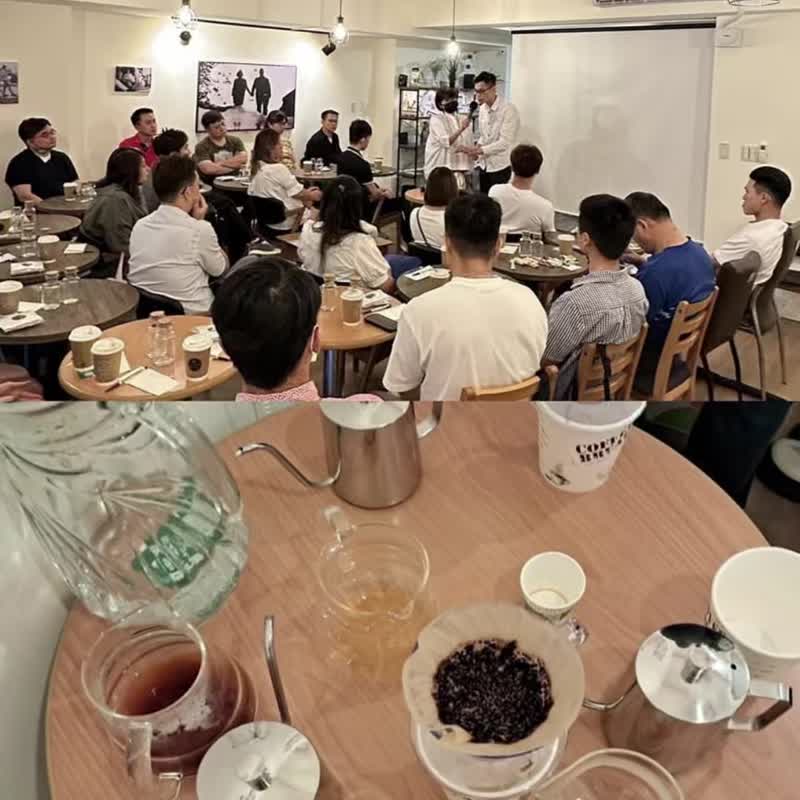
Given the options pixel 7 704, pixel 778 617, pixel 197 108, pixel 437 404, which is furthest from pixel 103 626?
pixel 197 108

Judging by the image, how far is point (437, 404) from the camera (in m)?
1.04

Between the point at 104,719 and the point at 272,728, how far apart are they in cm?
16

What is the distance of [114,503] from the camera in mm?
864

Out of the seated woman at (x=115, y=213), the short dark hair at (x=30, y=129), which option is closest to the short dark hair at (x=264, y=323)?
the seated woman at (x=115, y=213)

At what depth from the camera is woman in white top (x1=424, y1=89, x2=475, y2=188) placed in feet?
25.1

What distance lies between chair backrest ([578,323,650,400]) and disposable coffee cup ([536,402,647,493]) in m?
1.16

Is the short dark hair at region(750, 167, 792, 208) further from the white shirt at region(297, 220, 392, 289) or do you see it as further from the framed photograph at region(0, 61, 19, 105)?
the framed photograph at region(0, 61, 19, 105)

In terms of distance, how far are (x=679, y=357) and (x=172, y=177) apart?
2.35 meters

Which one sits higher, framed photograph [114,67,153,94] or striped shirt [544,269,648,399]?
framed photograph [114,67,153,94]

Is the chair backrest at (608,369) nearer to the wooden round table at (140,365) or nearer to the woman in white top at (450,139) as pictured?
the wooden round table at (140,365)

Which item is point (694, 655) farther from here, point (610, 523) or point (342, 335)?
point (342, 335)

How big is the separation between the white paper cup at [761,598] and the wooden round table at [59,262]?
3.33m

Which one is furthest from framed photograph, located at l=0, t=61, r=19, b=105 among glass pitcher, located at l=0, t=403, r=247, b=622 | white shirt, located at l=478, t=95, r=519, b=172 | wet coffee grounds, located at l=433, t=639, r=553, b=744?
wet coffee grounds, located at l=433, t=639, r=553, b=744

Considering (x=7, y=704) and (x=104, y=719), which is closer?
(x=104, y=719)
